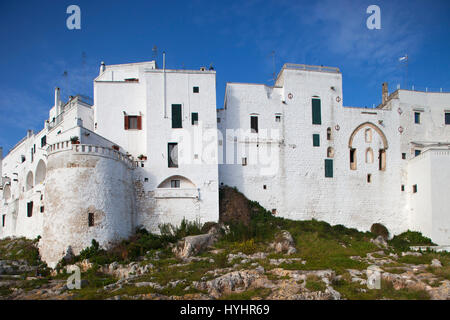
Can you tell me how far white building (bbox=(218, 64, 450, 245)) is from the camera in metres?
36.1

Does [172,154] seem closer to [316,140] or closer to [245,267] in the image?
[245,267]

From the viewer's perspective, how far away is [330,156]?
38.1 meters

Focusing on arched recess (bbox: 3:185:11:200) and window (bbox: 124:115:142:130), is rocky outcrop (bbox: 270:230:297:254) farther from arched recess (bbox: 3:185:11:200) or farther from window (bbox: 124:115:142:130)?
arched recess (bbox: 3:185:11:200)

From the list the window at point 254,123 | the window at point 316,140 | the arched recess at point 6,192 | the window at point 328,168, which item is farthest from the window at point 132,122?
A: the arched recess at point 6,192

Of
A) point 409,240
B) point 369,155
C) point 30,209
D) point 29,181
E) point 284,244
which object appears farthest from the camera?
point 29,181

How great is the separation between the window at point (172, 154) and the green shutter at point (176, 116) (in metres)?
1.69

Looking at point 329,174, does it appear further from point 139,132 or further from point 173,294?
point 173,294

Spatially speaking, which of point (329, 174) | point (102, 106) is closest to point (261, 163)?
point (329, 174)

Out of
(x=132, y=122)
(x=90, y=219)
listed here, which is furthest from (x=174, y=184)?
(x=90, y=219)

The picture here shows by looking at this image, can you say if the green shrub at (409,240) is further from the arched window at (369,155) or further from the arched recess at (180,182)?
the arched recess at (180,182)

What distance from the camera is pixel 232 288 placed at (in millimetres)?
20984

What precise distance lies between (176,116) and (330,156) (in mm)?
15283
